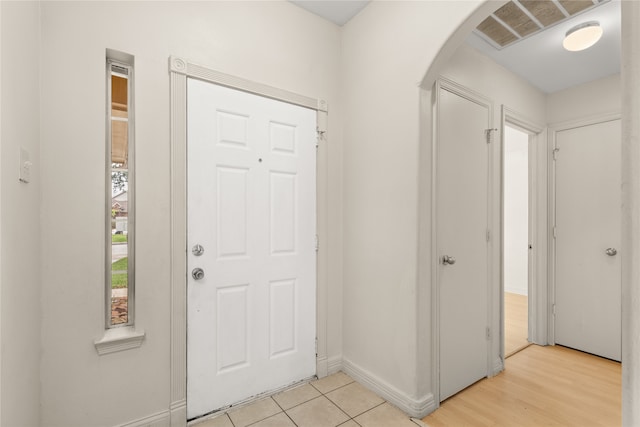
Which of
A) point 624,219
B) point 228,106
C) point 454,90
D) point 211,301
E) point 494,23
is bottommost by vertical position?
point 211,301

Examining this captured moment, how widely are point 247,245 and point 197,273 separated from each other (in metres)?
0.36

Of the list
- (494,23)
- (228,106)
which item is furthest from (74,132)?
(494,23)

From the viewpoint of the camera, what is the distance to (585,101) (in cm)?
302

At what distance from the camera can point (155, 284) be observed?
172 centimetres

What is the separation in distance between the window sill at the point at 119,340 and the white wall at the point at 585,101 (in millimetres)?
4198

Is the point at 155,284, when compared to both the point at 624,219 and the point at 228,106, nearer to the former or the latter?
the point at 228,106

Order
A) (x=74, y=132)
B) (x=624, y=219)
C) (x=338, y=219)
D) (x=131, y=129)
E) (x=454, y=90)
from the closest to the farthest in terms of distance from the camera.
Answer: (x=624, y=219)
(x=74, y=132)
(x=131, y=129)
(x=454, y=90)
(x=338, y=219)

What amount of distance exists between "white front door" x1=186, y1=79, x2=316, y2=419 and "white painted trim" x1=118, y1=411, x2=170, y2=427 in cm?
13

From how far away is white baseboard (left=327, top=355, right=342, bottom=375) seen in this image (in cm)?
237

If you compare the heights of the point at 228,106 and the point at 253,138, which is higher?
the point at 228,106

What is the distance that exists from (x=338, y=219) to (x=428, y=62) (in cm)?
128

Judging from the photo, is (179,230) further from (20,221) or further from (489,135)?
(489,135)

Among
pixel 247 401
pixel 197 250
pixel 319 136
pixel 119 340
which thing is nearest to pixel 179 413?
pixel 247 401

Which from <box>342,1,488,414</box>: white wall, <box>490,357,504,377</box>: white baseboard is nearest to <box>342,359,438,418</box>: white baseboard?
<box>342,1,488,414</box>: white wall
